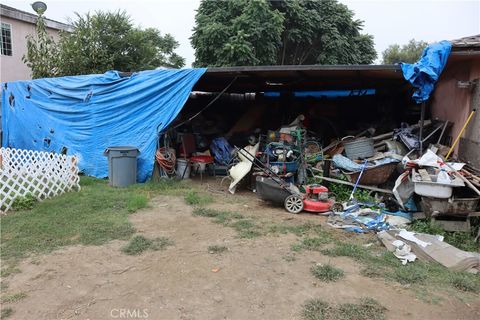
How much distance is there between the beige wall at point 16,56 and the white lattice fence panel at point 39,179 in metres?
10.0

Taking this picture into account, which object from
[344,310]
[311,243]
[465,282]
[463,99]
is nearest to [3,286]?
[344,310]

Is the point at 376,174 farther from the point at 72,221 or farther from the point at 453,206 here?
the point at 72,221

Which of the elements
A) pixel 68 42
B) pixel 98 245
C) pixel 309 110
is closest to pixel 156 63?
pixel 68 42

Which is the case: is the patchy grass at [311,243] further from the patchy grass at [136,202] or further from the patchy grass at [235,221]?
the patchy grass at [136,202]

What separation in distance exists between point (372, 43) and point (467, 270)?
17140 mm

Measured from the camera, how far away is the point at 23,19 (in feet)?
50.3

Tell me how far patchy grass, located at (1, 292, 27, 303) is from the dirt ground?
0.04 meters

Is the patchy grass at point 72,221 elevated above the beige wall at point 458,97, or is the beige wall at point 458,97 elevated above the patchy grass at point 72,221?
the beige wall at point 458,97

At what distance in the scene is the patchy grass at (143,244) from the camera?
429 centimetres

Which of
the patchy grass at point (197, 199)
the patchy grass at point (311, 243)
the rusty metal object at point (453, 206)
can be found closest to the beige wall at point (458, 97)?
the rusty metal object at point (453, 206)

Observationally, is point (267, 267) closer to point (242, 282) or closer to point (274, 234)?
point (242, 282)

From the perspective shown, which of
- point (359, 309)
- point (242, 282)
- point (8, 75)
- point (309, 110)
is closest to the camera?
point (359, 309)

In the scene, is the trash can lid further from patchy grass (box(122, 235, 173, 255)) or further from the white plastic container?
the white plastic container
